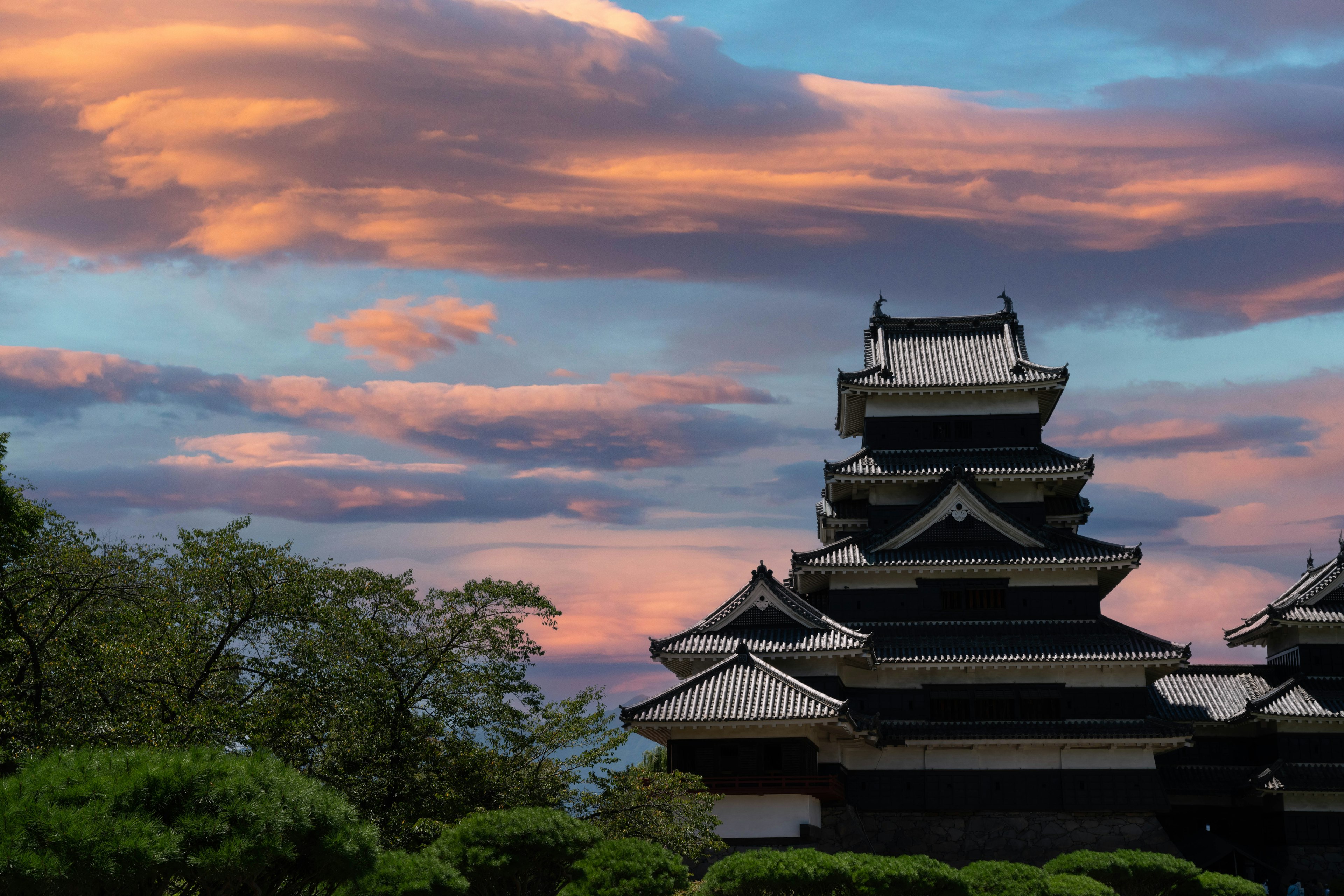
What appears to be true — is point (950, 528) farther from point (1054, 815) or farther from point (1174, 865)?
point (1174, 865)

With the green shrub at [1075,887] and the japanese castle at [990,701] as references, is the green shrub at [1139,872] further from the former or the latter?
the japanese castle at [990,701]

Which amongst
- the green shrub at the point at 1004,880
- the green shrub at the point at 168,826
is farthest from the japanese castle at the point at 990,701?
the green shrub at the point at 168,826

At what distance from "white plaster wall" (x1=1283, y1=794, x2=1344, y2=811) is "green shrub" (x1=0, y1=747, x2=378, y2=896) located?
36559 mm

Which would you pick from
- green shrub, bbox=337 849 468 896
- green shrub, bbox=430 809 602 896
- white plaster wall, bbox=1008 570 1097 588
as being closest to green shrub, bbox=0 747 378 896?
green shrub, bbox=337 849 468 896

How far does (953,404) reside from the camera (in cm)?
4869

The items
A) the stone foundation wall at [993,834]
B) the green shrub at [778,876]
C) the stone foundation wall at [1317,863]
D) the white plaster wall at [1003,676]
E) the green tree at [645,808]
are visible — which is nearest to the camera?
the green shrub at [778,876]

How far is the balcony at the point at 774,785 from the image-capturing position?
123 ft

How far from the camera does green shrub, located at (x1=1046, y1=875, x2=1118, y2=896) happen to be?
100ft

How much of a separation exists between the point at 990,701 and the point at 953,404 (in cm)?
1253

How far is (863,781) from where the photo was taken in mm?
41875

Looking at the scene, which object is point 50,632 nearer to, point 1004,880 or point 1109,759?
point 1004,880

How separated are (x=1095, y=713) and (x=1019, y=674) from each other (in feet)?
9.53

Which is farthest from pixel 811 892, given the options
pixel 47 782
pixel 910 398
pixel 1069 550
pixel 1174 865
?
pixel 910 398

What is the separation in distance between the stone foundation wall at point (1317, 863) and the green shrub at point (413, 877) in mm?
32849
